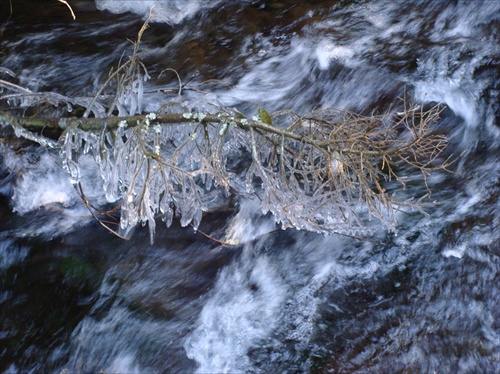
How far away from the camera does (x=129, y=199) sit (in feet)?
10.9

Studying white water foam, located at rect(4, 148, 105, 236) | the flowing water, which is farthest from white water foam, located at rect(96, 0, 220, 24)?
white water foam, located at rect(4, 148, 105, 236)

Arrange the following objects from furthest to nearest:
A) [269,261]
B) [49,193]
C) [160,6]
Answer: [160,6] < [269,261] < [49,193]

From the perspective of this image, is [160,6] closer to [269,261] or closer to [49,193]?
[49,193]

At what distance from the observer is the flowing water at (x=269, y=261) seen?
4.56 m

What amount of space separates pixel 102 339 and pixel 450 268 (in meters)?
3.25

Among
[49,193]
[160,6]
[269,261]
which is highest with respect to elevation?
[160,6]

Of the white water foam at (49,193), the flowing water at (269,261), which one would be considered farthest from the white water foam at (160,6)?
the white water foam at (49,193)

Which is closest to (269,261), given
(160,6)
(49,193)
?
(49,193)

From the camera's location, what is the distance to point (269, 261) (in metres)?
4.87

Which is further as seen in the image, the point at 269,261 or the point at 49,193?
the point at 269,261

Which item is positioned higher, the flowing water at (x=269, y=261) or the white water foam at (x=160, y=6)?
the white water foam at (x=160, y=6)

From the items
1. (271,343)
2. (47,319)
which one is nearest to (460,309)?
(271,343)

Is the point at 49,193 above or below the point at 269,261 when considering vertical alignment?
above

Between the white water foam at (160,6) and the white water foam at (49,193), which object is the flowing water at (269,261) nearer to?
the white water foam at (49,193)
